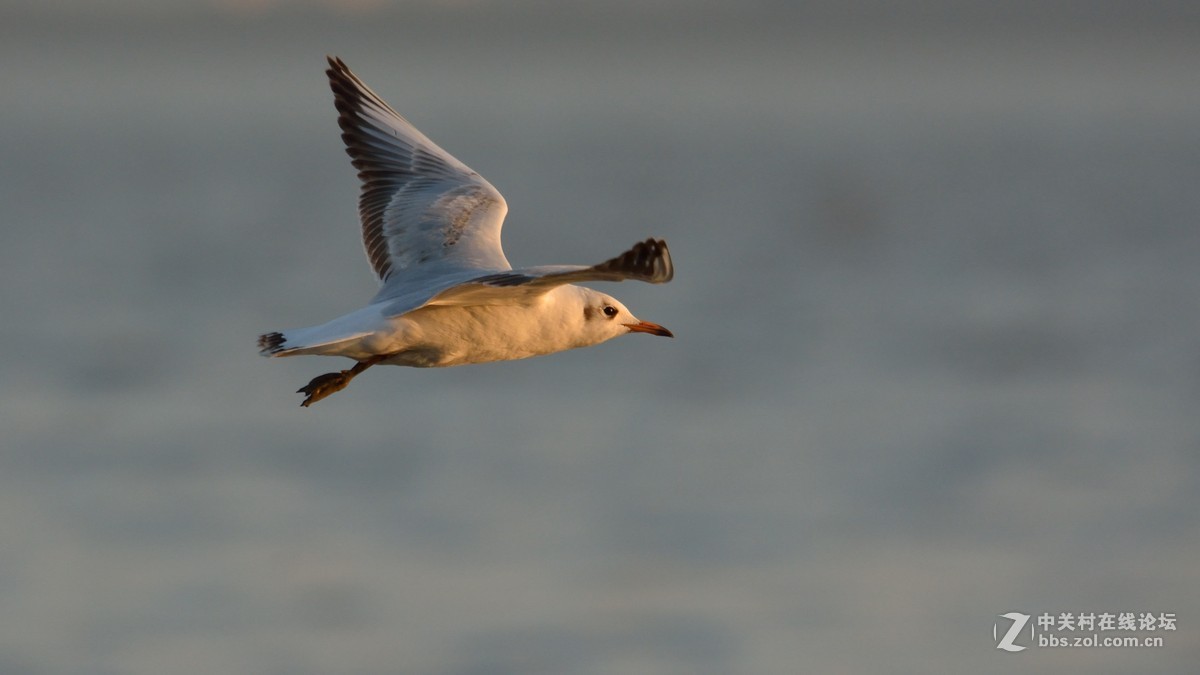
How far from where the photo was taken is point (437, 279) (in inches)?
402

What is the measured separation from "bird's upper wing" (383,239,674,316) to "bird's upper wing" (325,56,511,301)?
357 millimetres

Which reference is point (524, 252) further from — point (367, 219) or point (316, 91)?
point (316, 91)

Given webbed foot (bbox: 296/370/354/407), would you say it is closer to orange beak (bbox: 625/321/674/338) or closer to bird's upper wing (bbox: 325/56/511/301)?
bird's upper wing (bbox: 325/56/511/301)

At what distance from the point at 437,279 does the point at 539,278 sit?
5.87 feet

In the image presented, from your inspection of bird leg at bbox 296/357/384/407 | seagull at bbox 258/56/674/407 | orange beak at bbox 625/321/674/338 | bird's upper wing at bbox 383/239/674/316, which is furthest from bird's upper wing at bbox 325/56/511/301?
orange beak at bbox 625/321/674/338

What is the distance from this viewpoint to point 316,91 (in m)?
102

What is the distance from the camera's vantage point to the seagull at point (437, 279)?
921 centimetres

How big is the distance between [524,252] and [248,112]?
56.6m

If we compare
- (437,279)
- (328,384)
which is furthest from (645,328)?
(328,384)

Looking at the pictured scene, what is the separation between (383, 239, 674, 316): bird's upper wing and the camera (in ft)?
26.5

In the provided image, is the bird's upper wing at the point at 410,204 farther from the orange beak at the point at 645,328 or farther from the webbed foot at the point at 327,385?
the orange beak at the point at 645,328

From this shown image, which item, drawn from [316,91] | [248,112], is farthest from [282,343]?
[316,91]

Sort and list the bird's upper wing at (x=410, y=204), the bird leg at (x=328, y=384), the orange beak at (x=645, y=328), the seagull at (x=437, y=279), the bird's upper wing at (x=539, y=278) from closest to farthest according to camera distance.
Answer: the bird's upper wing at (x=539, y=278) → the seagull at (x=437, y=279) → the bird leg at (x=328, y=384) → the orange beak at (x=645, y=328) → the bird's upper wing at (x=410, y=204)

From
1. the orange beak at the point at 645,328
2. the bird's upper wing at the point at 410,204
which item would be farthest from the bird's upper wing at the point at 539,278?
the orange beak at the point at 645,328
